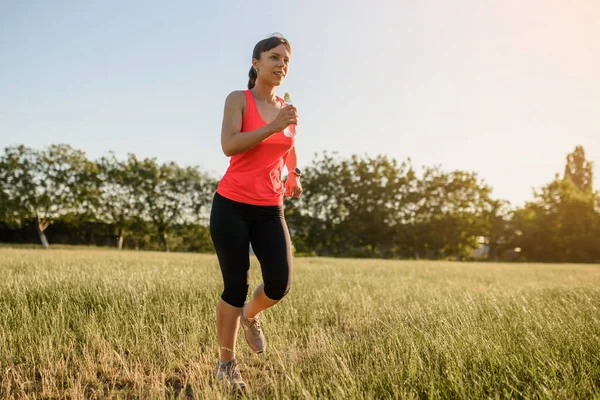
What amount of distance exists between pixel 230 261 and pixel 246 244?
161 millimetres

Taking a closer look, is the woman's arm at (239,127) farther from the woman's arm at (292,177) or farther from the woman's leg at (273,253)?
the woman's arm at (292,177)

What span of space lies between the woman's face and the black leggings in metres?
0.94

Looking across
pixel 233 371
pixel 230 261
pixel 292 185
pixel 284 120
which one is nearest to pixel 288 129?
pixel 284 120

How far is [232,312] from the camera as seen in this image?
317 centimetres

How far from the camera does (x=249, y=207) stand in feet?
10.3

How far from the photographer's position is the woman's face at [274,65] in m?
3.22

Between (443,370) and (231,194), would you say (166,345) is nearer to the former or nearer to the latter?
(231,194)

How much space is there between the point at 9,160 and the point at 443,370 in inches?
1803

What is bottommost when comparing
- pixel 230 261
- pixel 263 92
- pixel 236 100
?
pixel 230 261

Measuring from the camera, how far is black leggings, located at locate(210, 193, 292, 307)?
10.1 feet

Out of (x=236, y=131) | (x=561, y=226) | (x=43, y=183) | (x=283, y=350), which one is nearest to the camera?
(x=236, y=131)

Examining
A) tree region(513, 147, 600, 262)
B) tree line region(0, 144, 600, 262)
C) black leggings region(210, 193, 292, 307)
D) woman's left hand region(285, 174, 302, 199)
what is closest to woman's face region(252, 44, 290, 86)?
woman's left hand region(285, 174, 302, 199)

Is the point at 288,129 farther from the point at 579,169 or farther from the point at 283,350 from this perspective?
the point at 579,169

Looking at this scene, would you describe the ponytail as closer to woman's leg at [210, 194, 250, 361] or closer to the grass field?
woman's leg at [210, 194, 250, 361]
